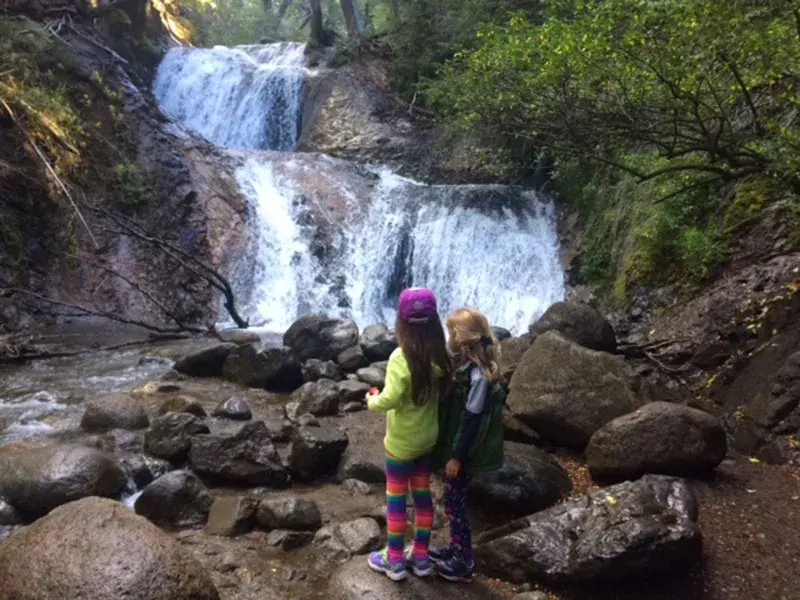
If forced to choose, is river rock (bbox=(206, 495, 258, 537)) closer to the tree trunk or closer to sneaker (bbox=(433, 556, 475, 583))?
sneaker (bbox=(433, 556, 475, 583))

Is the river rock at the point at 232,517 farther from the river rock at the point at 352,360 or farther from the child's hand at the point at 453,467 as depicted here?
the river rock at the point at 352,360

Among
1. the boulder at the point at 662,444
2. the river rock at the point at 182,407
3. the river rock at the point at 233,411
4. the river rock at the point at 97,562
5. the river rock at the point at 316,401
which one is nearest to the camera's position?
the river rock at the point at 97,562

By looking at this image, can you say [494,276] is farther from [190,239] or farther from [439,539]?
[439,539]

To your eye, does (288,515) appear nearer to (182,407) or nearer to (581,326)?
(182,407)

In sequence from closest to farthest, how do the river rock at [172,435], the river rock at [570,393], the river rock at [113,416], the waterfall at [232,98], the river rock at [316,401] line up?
the river rock at [172,435]
the river rock at [570,393]
the river rock at [113,416]
the river rock at [316,401]
the waterfall at [232,98]

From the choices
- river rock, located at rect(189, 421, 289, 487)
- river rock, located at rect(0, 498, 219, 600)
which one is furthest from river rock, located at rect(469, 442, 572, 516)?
river rock, located at rect(0, 498, 219, 600)

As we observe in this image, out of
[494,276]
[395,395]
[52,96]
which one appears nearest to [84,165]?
[52,96]

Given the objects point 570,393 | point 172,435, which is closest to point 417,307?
point 570,393

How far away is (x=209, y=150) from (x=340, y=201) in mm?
3794

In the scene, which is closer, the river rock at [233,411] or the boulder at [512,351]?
the river rock at [233,411]

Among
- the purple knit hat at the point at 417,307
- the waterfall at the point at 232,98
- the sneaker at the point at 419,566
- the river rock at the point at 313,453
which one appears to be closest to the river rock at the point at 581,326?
the river rock at the point at 313,453

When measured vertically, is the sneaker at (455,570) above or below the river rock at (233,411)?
above

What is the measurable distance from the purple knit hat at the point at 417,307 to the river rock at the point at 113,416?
4583 mm

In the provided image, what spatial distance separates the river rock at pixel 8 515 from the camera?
16.2 ft
